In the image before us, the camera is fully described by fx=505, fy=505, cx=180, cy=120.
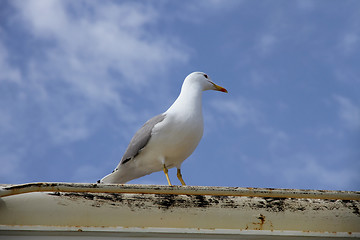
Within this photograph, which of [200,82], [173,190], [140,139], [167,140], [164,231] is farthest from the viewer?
[200,82]

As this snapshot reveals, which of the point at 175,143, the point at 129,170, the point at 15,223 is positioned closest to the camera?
the point at 15,223

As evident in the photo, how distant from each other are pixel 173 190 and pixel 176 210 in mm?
105

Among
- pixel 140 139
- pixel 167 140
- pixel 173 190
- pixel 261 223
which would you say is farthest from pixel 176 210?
pixel 140 139

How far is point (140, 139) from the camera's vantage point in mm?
6215

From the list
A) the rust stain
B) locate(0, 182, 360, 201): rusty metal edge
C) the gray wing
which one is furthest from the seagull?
the rust stain

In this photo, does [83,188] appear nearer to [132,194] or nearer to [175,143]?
[132,194]

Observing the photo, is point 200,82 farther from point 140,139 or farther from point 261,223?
point 261,223

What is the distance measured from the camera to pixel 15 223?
6.88 feet

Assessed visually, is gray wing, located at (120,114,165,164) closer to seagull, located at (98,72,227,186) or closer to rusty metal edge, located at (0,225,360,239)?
seagull, located at (98,72,227,186)

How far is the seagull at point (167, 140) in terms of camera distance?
19.7ft

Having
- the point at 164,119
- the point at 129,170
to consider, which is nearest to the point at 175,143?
the point at 164,119

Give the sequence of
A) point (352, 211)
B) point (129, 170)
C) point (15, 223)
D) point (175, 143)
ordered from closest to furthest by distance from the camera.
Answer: point (15, 223)
point (352, 211)
point (175, 143)
point (129, 170)

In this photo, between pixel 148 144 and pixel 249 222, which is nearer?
pixel 249 222

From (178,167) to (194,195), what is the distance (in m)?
4.30
